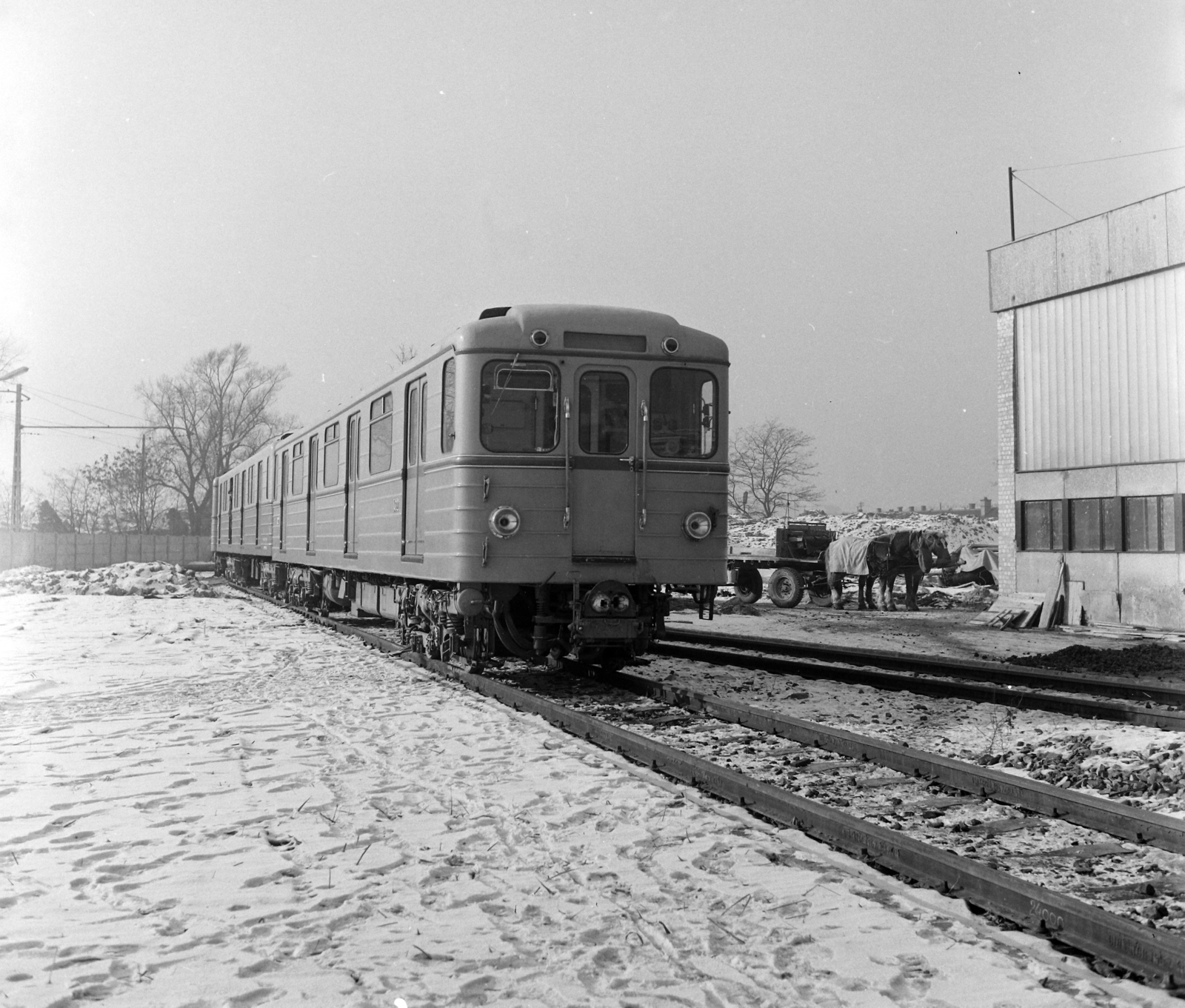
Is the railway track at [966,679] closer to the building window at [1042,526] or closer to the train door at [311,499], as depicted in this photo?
the train door at [311,499]

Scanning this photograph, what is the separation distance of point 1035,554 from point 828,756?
610 inches

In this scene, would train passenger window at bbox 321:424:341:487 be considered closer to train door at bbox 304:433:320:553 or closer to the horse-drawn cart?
train door at bbox 304:433:320:553

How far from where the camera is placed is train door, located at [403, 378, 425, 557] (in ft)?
32.7

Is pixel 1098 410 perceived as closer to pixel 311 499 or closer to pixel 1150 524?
pixel 1150 524

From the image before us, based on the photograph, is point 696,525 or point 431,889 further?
point 696,525

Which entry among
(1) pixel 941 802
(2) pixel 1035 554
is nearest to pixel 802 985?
(1) pixel 941 802

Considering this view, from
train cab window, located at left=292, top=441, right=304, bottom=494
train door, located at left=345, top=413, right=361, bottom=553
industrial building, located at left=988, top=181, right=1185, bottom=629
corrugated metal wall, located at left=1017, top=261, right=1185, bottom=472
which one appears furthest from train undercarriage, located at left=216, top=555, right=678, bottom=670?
corrugated metal wall, located at left=1017, top=261, right=1185, bottom=472

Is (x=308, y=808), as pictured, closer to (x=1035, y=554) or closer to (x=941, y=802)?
(x=941, y=802)

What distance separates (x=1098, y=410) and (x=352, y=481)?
13853mm

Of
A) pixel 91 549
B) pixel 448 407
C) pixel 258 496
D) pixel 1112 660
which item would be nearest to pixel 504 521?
pixel 448 407

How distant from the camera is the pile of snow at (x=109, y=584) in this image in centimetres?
2505

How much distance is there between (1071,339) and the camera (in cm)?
1998

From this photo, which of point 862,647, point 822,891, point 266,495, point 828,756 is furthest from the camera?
point 266,495

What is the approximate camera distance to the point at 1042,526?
66.3 ft
